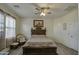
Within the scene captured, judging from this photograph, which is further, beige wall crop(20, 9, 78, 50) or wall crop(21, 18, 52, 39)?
wall crop(21, 18, 52, 39)

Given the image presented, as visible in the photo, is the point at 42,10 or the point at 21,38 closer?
the point at 42,10

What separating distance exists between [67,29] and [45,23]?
0.41 m

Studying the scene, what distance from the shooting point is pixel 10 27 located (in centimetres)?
201

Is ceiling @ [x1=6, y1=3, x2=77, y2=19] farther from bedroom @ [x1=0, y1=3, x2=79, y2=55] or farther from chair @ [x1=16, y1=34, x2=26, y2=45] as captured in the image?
chair @ [x1=16, y1=34, x2=26, y2=45]

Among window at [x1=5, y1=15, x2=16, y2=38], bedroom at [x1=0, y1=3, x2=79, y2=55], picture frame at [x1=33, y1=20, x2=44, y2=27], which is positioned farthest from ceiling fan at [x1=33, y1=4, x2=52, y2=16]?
window at [x1=5, y1=15, x2=16, y2=38]

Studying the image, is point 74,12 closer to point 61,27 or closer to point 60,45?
point 61,27

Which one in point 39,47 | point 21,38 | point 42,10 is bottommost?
point 39,47

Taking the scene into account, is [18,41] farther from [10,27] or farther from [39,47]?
[39,47]

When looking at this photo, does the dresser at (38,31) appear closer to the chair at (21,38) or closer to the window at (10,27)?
the chair at (21,38)

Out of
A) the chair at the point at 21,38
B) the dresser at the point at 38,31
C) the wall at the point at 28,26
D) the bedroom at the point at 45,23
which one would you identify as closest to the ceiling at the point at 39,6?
the bedroom at the point at 45,23

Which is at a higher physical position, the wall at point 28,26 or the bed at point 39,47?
the wall at point 28,26

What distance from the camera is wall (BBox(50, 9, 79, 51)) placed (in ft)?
6.31

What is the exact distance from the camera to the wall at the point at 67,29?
1925 mm

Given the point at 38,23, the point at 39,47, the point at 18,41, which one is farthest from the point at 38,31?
the point at 18,41
